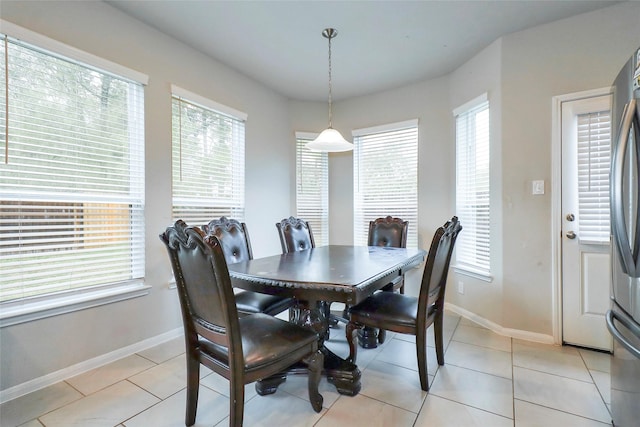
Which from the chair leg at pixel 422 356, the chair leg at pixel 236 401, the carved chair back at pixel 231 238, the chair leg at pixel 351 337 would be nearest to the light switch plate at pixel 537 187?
the chair leg at pixel 422 356

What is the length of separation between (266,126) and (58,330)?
2.86 m

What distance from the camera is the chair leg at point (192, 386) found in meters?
1.55

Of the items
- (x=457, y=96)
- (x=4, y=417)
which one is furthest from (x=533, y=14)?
(x=4, y=417)

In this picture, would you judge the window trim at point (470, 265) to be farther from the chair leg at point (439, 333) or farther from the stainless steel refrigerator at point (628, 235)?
the stainless steel refrigerator at point (628, 235)

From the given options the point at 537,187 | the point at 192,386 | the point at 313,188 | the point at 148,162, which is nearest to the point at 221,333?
the point at 192,386

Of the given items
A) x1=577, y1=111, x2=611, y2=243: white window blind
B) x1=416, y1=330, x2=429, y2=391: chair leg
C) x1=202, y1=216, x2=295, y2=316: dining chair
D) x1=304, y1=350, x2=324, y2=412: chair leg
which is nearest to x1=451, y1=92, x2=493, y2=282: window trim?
x1=577, y1=111, x2=611, y2=243: white window blind

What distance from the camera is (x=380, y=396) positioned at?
6.02 ft

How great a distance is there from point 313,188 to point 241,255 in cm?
198

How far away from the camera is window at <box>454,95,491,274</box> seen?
303 centimetres

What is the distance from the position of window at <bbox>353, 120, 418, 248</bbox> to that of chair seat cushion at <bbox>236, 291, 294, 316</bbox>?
2015mm

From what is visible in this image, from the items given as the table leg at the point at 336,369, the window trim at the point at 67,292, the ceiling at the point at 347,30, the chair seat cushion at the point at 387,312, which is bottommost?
the table leg at the point at 336,369

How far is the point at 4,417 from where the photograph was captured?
5.46 feet

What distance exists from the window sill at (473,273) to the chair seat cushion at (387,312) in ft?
4.15

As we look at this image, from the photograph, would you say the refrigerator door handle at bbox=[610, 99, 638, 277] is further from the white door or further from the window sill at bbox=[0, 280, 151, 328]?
the window sill at bbox=[0, 280, 151, 328]
